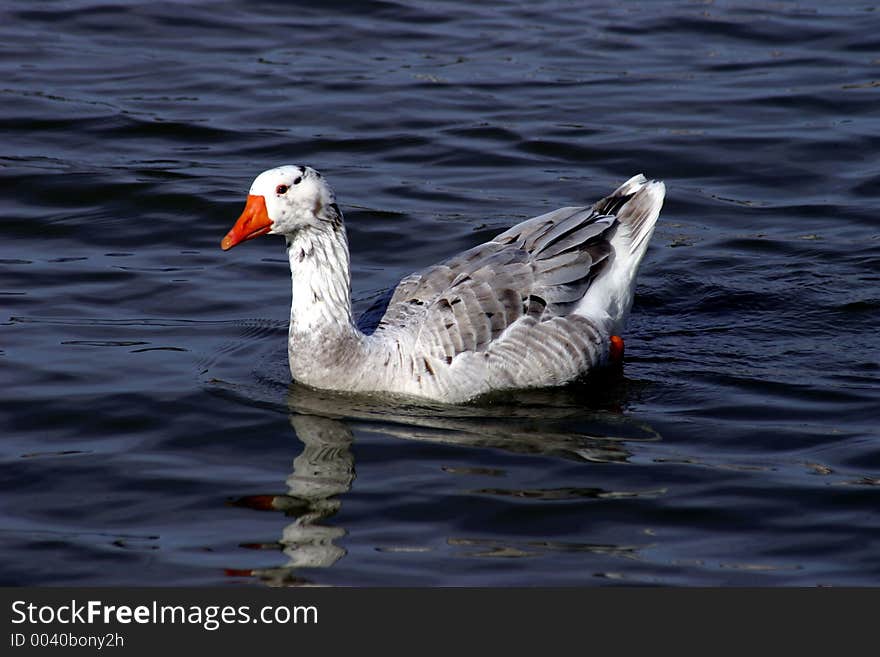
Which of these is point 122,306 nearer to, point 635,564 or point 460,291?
point 460,291

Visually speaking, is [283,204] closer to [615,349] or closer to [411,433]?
[411,433]

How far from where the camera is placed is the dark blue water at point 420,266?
7.53 metres

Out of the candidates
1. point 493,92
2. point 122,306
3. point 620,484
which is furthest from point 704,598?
point 493,92

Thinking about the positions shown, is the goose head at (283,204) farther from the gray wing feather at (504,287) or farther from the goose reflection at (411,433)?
the goose reflection at (411,433)

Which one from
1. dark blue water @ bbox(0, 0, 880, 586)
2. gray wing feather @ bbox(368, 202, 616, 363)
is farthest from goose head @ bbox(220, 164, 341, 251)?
dark blue water @ bbox(0, 0, 880, 586)

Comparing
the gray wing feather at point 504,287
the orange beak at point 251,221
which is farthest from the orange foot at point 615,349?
the orange beak at point 251,221

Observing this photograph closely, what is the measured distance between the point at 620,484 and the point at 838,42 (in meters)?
12.2

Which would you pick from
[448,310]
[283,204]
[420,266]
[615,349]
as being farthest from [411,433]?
[420,266]

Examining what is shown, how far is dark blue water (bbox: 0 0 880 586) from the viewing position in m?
7.53

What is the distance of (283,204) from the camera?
9047 mm

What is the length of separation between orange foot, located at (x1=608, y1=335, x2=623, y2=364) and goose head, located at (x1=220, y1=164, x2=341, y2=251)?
90.6 inches

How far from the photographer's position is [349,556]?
7.24m

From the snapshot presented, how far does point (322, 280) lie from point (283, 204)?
68cm

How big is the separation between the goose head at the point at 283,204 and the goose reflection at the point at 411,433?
4.00ft
